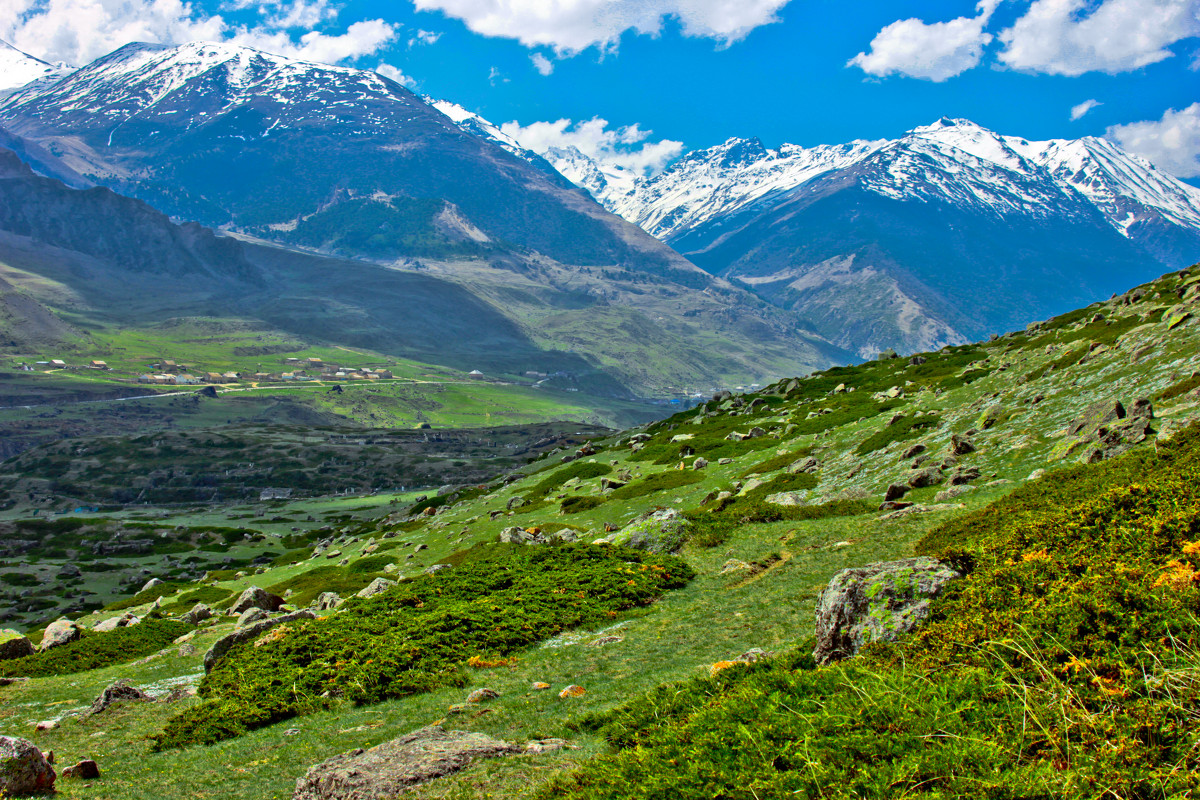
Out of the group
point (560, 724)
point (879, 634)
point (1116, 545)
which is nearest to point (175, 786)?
point (560, 724)

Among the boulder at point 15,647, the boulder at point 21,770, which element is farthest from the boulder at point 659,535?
the boulder at point 15,647

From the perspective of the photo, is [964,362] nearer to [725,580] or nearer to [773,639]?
[725,580]

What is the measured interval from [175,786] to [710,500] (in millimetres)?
32315

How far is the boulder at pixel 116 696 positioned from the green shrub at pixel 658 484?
32.5m

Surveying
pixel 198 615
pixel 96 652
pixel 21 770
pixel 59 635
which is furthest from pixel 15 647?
pixel 21 770

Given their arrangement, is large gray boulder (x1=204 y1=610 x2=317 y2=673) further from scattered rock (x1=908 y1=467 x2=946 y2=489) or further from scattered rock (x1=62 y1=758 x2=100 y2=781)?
scattered rock (x1=908 y1=467 x2=946 y2=489)

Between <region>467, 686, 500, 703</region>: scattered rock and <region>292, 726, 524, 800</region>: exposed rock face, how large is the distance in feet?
11.2

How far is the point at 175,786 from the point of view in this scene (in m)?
13.5

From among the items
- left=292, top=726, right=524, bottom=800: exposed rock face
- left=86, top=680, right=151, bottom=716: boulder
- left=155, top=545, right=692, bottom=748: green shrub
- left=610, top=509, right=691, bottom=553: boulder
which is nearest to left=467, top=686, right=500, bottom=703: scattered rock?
left=155, top=545, right=692, bottom=748: green shrub

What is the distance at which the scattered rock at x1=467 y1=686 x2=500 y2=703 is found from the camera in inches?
644

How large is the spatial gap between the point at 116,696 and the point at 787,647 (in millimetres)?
19766

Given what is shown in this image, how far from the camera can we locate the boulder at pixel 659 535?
29703mm

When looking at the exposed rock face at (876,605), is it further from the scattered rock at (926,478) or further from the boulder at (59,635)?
the boulder at (59,635)

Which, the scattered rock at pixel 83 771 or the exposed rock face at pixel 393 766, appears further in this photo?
the scattered rock at pixel 83 771
